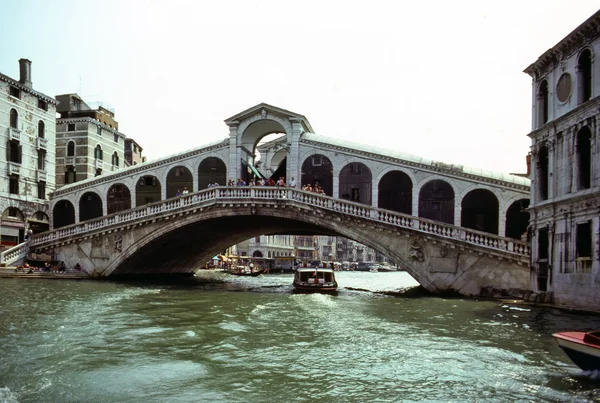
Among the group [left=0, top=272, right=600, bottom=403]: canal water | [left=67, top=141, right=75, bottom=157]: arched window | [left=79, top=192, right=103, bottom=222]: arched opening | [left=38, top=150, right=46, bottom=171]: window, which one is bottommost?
[left=0, top=272, right=600, bottom=403]: canal water

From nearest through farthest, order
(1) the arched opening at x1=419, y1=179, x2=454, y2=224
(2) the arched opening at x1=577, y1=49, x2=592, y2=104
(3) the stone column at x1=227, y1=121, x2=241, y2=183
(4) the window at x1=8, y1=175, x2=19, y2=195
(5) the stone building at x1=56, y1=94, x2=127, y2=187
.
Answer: (2) the arched opening at x1=577, y1=49, x2=592, y2=104 → (1) the arched opening at x1=419, y1=179, x2=454, y2=224 → (3) the stone column at x1=227, y1=121, x2=241, y2=183 → (4) the window at x1=8, y1=175, x2=19, y2=195 → (5) the stone building at x1=56, y1=94, x2=127, y2=187

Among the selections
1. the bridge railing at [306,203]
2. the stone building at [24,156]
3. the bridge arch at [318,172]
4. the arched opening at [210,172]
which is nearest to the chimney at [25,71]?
the stone building at [24,156]

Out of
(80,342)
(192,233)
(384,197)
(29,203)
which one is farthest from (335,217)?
(29,203)

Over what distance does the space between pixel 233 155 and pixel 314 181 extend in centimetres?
499

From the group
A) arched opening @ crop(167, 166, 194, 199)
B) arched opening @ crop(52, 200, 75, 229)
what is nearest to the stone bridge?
arched opening @ crop(167, 166, 194, 199)

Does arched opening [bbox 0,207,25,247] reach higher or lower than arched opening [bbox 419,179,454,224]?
lower

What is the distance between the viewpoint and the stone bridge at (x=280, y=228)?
73.8 ft

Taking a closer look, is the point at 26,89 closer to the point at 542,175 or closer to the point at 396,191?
the point at 396,191

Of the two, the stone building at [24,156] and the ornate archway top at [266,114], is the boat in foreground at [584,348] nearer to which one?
the ornate archway top at [266,114]

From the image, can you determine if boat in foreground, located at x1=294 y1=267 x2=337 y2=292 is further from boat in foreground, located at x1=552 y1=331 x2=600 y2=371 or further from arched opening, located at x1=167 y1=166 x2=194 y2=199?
boat in foreground, located at x1=552 y1=331 x2=600 y2=371

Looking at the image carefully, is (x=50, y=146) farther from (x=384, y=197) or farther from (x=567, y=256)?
(x=567, y=256)

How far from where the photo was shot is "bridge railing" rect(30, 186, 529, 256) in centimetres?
2270

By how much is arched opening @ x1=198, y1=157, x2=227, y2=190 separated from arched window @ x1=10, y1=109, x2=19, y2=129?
11.7 metres

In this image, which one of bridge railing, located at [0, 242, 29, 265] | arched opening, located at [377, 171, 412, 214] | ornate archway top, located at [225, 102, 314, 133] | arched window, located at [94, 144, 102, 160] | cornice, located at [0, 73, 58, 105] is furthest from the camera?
arched window, located at [94, 144, 102, 160]
